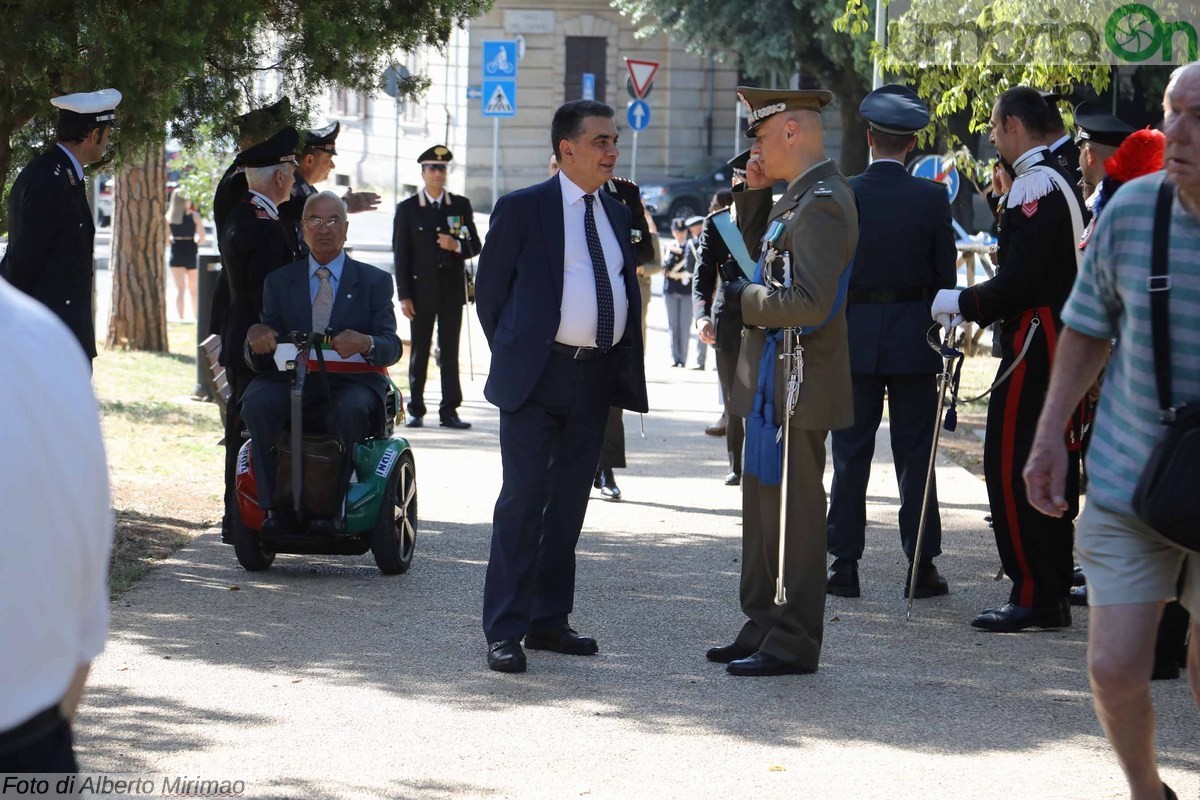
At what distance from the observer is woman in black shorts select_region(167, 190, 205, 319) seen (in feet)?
70.1

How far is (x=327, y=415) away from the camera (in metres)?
7.61

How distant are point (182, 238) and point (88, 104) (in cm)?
1510

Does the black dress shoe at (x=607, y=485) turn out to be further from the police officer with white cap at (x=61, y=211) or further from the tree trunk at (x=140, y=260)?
the tree trunk at (x=140, y=260)

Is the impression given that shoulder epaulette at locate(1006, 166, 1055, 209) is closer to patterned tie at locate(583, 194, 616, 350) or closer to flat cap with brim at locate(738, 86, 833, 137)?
flat cap with brim at locate(738, 86, 833, 137)

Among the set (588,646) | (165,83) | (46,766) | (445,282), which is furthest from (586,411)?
(445,282)

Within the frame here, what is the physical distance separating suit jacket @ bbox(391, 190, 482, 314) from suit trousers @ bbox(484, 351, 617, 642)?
6879 mm

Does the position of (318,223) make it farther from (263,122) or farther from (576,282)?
(576,282)

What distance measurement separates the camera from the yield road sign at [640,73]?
26812mm

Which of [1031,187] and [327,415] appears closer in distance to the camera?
[1031,187]

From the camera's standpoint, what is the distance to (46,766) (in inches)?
99.0

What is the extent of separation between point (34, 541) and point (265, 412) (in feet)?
17.3

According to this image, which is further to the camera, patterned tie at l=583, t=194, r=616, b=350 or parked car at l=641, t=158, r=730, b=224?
parked car at l=641, t=158, r=730, b=224

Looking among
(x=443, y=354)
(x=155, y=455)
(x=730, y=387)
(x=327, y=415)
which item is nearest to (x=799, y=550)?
(x=327, y=415)

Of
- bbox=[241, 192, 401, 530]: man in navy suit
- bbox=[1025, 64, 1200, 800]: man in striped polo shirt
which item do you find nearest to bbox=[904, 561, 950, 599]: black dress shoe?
bbox=[241, 192, 401, 530]: man in navy suit
